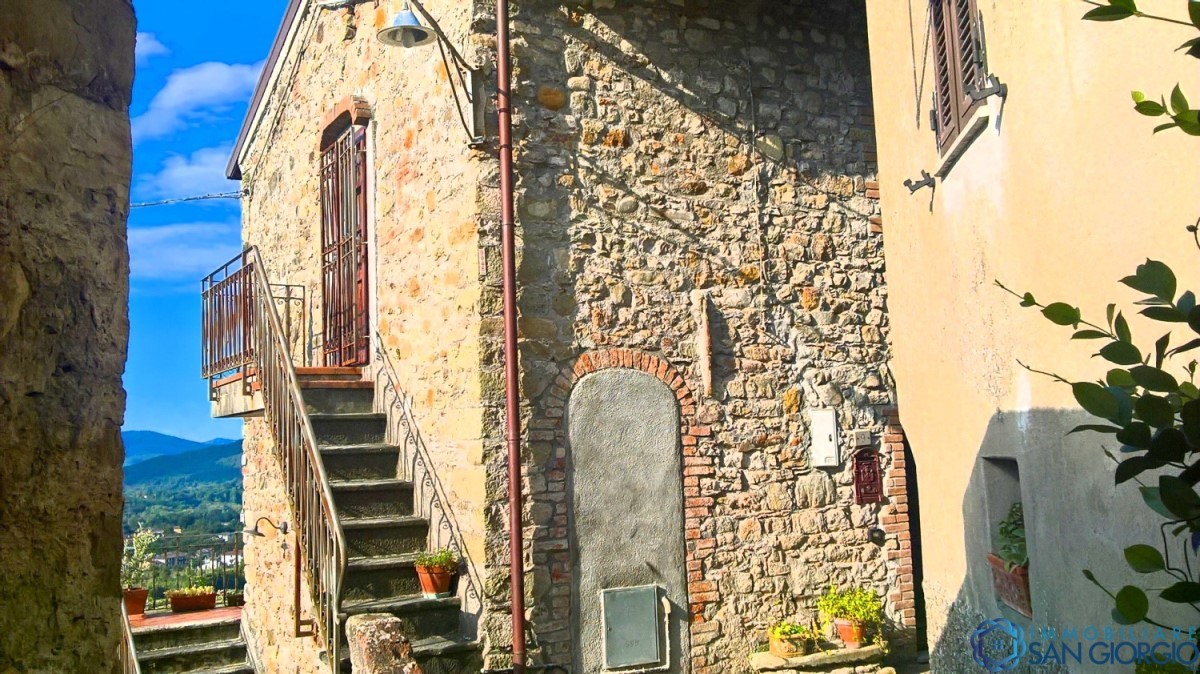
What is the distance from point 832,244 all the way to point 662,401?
194 cm

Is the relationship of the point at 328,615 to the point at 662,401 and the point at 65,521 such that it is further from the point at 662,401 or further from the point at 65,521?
the point at 65,521

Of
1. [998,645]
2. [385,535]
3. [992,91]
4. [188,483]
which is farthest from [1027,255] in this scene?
[188,483]

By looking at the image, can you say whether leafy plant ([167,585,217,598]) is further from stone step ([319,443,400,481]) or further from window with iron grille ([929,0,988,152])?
window with iron grille ([929,0,988,152])

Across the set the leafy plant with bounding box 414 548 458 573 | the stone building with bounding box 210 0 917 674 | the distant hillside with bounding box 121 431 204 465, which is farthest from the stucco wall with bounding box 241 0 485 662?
the distant hillside with bounding box 121 431 204 465

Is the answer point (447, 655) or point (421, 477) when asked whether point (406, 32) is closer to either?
point (421, 477)

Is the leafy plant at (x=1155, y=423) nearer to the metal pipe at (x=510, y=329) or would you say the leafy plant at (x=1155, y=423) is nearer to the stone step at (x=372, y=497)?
the metal pipe at (x=510, y=329)

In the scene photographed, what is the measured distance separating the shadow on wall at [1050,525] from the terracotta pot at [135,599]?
7.48 metres

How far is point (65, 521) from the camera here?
1342 millimetres

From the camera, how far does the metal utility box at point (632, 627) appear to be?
21.1 feet

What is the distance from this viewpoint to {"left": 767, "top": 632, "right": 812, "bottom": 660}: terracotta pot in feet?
21.8

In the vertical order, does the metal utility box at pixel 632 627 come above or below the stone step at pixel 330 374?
below

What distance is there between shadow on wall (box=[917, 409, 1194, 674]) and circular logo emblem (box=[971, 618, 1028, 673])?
0.12 ft

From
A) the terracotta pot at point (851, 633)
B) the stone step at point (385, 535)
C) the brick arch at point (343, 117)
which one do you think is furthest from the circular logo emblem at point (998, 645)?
the brick arch at point (343, 117)

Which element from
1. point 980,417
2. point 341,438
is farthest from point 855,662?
point 341,438
